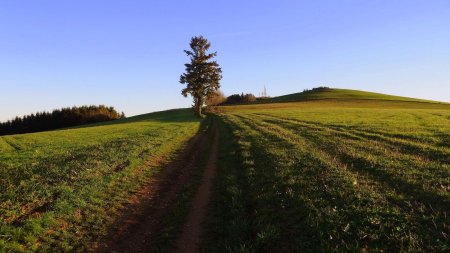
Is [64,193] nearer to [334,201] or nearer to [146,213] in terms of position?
[146,213]

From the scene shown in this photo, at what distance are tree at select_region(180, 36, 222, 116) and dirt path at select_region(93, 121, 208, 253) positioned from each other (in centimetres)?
5737

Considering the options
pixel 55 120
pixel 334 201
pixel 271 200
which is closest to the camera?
pixel 334 201

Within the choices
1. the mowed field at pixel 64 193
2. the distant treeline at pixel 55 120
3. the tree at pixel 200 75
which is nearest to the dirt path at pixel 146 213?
the mowed field at pixel 64 193

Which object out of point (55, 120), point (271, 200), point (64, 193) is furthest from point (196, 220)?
point (55, 120)

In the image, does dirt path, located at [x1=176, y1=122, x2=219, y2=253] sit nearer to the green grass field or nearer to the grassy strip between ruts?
the grassy strip between ruts

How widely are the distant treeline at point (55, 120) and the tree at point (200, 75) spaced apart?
44.8m

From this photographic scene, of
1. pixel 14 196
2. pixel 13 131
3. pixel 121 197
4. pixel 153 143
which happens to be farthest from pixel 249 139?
pixel 13 131

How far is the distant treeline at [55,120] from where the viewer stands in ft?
342

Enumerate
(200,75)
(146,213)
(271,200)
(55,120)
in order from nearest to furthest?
(271,200)
(146,213)
(200,75)
(55,120)

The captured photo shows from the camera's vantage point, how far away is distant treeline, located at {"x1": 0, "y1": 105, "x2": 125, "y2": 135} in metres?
104

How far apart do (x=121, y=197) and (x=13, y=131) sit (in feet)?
341

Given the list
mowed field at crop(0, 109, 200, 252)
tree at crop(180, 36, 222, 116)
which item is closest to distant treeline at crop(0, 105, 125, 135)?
tree at crop(180, 36, 222, 116)

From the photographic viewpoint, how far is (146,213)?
13.8 metres

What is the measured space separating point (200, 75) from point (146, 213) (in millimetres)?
67020
